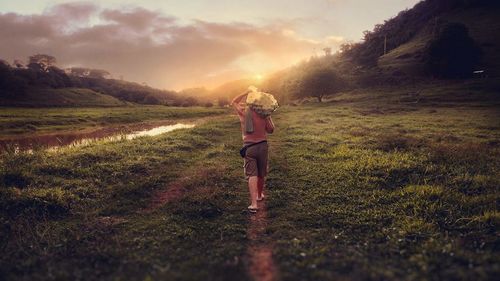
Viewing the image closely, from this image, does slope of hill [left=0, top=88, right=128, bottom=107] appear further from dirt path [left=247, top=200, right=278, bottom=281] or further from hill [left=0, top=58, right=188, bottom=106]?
dirt path [left=247, top=200, right=278, bottom=281]

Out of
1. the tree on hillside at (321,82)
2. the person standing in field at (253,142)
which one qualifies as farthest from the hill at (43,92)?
the person standing in field at (253,142)

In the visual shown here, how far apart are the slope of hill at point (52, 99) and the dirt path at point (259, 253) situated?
89108mm

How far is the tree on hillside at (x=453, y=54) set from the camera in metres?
74.9

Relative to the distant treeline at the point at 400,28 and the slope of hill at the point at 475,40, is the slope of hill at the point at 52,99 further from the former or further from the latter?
the distant treeline at the point at 400,28

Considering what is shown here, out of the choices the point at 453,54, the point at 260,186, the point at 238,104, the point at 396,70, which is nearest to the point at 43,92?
the point at 396,70

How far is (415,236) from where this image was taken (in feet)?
26.9

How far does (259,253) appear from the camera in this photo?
7.52 meters

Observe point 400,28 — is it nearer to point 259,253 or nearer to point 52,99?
point 52,99

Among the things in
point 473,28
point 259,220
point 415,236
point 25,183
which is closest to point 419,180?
point 415,236

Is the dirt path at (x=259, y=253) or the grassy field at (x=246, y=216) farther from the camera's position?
the grassy field at (x=246, y=216)

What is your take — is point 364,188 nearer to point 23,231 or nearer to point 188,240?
point 188,240

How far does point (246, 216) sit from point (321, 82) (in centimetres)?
7055

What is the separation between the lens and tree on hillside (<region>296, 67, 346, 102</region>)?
77.4 meters

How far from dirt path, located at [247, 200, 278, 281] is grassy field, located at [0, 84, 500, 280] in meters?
0.10
